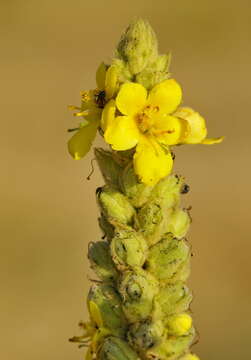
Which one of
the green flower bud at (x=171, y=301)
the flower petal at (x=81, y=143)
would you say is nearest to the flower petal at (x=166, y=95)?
the flower petal at (x=81, y=143)

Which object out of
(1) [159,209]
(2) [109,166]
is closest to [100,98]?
(2) [109,166]

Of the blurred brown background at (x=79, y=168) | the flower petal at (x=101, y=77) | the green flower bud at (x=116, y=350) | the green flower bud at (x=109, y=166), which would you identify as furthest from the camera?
the blurred brown background at (x=79, y=168)

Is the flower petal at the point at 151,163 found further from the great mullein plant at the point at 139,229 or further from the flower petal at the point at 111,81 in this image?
the flower petal at the point at 111,81

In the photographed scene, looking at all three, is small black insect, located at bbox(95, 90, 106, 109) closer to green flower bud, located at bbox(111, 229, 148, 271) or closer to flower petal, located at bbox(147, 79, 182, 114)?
→ flower petal, located at bbox(147, 79, 182, 114)

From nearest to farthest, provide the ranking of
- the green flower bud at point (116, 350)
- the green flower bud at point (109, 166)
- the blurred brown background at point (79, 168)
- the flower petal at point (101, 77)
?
1. the green flower bud at point (116, 350)
2. the green flower bud at point (109, 166)
3. the flower petal at point (101, 77)
4. the blurred brown background at point (79, 168)

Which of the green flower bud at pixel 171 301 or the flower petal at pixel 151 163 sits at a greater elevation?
the flower petal at pixel 151 163

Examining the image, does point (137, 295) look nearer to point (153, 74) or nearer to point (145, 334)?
point (145, 334)

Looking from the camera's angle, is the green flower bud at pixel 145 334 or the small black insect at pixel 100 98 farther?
the small black insect at pixel 100 98
